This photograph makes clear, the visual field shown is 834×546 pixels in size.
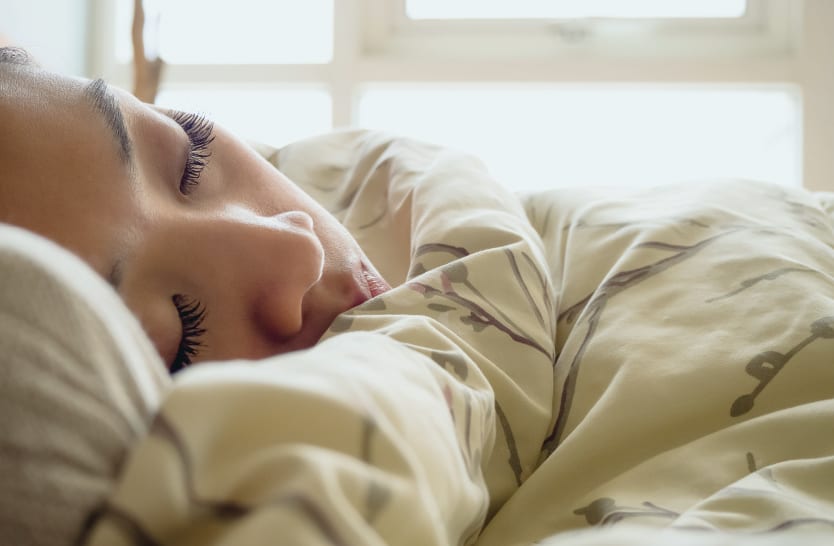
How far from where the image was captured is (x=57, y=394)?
0.21 metres

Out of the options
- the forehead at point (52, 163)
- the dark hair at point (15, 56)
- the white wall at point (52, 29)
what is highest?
the white wall at point (52, 29)

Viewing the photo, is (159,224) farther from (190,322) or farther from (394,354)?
(394,354)

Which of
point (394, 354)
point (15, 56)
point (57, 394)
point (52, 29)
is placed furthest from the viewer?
point (52, 29)

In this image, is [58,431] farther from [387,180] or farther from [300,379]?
[387,180]

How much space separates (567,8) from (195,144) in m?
1.58

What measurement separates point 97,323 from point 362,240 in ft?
1.67

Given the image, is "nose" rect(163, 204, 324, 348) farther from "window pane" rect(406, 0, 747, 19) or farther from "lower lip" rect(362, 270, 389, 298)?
"window pane" rect(406, 0, 747, 19)

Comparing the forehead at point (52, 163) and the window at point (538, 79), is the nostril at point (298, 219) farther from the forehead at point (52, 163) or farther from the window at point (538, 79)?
the window at point (538, 79)

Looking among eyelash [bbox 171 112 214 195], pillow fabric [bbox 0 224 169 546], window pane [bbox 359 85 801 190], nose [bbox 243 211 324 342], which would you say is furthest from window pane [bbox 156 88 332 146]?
pillow fabric [bbox 0 224 169 546]

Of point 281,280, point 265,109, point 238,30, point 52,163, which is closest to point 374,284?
point 281,280

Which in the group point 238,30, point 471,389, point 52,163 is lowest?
point 471,389

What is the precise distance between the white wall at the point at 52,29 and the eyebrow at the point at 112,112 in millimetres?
1160

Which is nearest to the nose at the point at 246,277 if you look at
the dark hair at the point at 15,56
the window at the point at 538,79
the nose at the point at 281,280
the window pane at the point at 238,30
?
the nose at the point at 281,280

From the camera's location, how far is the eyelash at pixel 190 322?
47 centimetres
